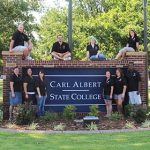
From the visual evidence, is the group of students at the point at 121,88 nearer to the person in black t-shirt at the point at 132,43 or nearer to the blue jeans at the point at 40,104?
the person in black t-shirt at the point at 132,43

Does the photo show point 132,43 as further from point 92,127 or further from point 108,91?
point 92,127

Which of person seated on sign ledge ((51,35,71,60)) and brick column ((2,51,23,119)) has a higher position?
person seated on sign ledge ((51,35,71,60))

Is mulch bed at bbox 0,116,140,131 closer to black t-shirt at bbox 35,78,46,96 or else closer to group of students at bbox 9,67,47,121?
group of students at bbox 9,67,47,121

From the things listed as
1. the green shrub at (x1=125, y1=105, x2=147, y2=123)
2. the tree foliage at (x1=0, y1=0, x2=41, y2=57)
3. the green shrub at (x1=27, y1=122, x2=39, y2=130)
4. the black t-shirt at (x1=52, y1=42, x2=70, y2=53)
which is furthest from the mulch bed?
the tree foliage at (x1=0, y1=0, x2=41, y2=57)

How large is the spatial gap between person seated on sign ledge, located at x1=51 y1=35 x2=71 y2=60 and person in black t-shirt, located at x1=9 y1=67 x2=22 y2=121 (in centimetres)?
161

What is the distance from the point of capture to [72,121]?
42.0ft

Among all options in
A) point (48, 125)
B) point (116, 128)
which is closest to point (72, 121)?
point (48, 125)

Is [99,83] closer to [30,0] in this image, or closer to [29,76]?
[29,76]

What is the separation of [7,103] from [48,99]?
4.45ft

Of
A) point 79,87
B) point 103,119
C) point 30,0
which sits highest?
point 30,0

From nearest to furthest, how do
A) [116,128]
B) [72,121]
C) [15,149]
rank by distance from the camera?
1. [15,149]
2. [116,128]
3. [72,121]

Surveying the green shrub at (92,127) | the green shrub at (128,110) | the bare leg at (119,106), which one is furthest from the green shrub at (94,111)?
the green shrub at (92,127)

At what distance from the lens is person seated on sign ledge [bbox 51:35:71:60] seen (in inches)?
558

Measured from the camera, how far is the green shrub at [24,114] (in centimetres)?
1188
